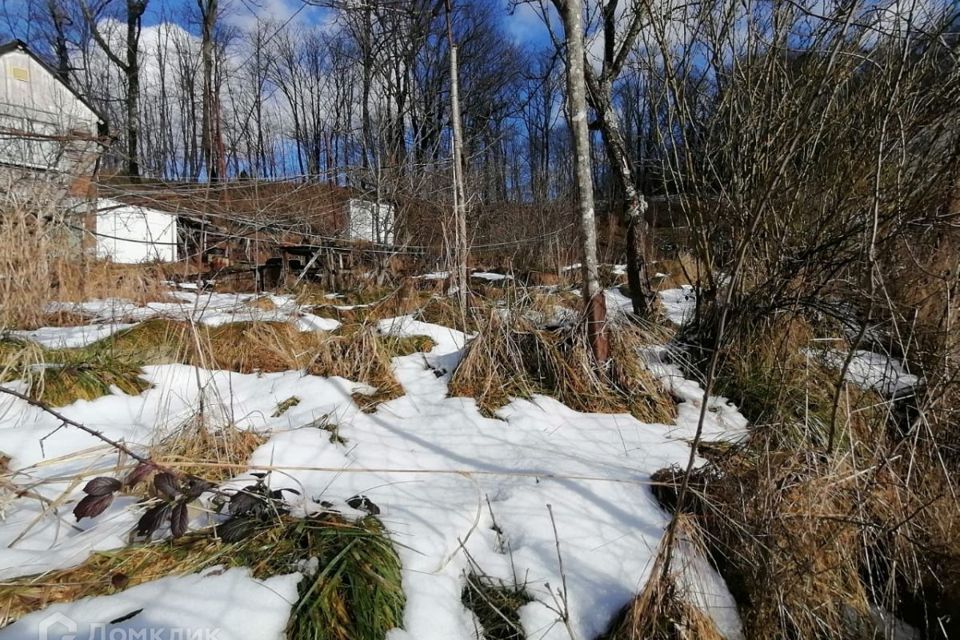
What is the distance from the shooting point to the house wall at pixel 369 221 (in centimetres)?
730

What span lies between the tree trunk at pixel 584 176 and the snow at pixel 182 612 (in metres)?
2.14

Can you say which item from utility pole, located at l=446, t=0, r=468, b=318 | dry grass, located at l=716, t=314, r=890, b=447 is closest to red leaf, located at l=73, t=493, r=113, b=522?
utility pole, located at l=446, t=0, r=468, b=318

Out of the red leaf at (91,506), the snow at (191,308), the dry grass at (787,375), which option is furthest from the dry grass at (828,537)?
the snow at (191,308)

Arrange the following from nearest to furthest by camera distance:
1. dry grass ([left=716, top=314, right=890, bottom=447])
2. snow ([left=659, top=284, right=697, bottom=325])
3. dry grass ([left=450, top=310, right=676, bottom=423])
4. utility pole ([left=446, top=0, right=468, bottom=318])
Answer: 1. dry grass ([left=716, top=314, right=890, bottom=447])
2. dry grass ([left=450, top=310, right=676, bottom=423])
3. utility pole ([left=446, top=0, right=468, bottom=318])
4. snow ([left=659, top=284, right=697, bottom=325])

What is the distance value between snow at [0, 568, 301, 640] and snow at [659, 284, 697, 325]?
10.7ft

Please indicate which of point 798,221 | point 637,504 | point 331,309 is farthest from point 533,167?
point 637,504

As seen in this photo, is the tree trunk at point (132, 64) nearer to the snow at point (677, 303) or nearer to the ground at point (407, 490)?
the ground at point (407, 490)

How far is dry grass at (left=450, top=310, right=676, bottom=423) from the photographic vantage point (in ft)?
9.01

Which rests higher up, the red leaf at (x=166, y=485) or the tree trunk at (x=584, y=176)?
the tree trunk at (x=584, y=176)

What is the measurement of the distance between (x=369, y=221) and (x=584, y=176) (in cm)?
571

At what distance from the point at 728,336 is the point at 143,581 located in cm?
312

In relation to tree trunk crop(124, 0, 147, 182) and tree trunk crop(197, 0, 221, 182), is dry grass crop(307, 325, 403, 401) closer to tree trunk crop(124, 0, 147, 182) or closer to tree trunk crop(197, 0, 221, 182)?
tree trunk crop(197, 0, 221, 182)

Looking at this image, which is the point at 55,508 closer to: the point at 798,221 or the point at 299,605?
the point at 299,605

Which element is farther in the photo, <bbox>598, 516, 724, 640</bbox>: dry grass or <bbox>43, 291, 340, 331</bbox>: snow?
<bbox>43, 291, 340, 331</bbox>: snow
